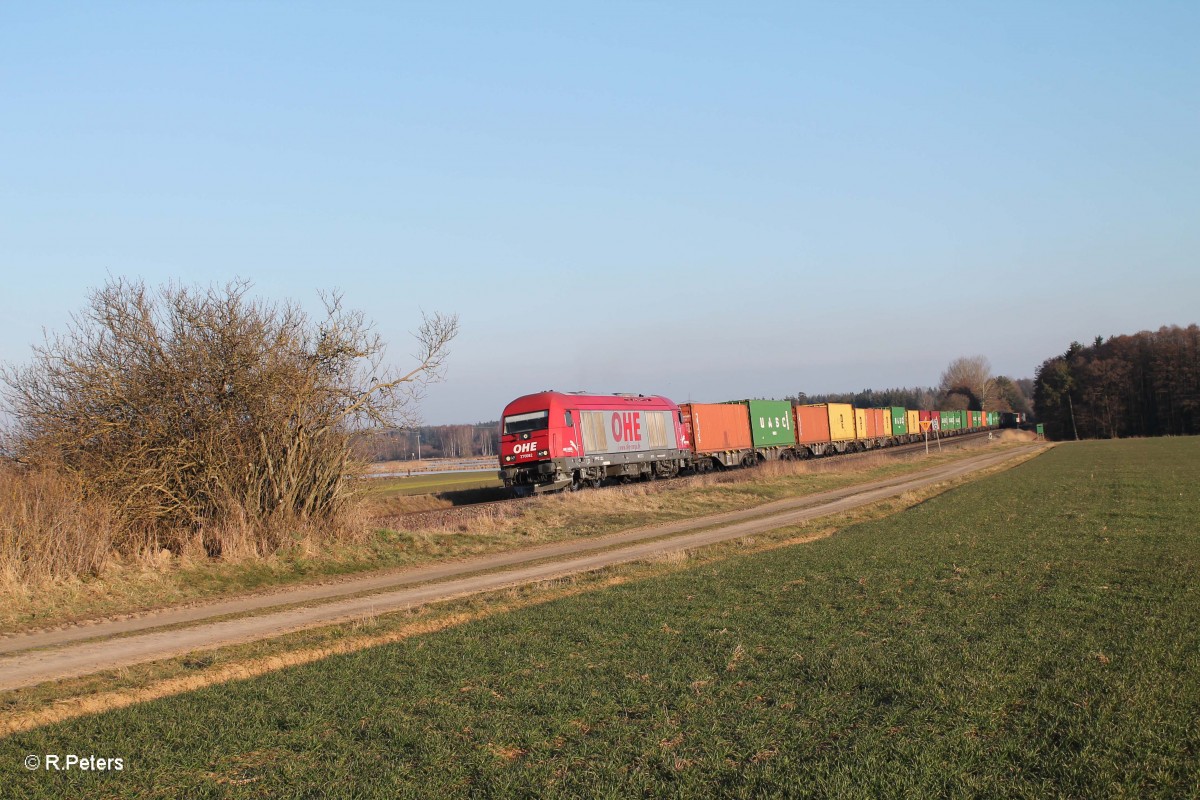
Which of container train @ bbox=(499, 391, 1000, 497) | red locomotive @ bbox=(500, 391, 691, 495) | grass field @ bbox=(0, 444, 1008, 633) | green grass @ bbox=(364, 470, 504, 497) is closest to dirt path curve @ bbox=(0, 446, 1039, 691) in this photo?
grass field @ bbox=(0, 444, 1008, 633)

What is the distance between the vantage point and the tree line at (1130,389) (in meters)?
102

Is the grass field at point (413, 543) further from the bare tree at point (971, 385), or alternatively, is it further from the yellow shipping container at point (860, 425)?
the bare tree at point (971, 385)

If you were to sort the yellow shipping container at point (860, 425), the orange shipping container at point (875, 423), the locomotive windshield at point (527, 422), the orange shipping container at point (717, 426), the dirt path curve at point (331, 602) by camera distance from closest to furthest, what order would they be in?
the dirt path curve at point (331, 602) < the locomotive windshield at point (527, 422) < the orange shipping container at point (717, 426) < the yellow shipping container at point (860, 425) < the orange shipping container at point (875, 423)

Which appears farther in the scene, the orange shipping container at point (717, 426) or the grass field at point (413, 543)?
the orange shipping container at point (717, 426)

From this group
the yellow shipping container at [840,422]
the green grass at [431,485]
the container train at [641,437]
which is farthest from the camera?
the yellow shipping container at [840,422]

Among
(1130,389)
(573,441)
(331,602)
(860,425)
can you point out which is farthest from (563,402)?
(1130,389)

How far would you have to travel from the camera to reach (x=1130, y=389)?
357 ft

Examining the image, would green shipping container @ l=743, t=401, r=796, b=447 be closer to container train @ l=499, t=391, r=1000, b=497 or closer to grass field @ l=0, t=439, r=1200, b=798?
container train @ l=499, t=391, r=1000, b=497

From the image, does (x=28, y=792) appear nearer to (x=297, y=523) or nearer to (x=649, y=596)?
(x=649, y=596)

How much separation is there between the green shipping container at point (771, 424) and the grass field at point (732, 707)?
3723cm

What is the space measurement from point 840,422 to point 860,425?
580cm

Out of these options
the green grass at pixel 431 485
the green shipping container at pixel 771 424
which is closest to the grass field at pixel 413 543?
the green grass at pixel 431 485

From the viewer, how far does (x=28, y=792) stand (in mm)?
5840

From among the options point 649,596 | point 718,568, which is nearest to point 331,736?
point 649,596
